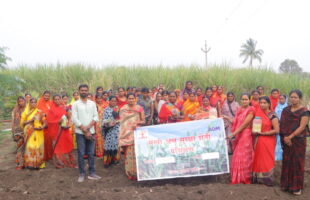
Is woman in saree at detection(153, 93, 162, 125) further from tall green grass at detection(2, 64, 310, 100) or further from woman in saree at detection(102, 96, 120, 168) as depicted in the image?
tall green grass at detection(2, 64, 310, 100)

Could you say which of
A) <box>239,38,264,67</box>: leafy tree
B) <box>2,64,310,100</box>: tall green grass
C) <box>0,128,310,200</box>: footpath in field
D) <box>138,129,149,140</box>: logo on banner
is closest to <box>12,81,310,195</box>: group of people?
<box>138,129,149,140</box>: logo on banner

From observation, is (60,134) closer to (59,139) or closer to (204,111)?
(59,139)

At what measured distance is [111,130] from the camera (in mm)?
5434

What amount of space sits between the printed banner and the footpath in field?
248 mm

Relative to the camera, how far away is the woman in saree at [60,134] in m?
5.58

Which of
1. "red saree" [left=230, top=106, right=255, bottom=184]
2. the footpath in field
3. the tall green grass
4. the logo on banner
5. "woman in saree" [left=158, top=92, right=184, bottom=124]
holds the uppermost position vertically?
the tall green grass

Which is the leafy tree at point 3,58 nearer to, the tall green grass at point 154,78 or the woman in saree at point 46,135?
the woman in saree at point 46,135

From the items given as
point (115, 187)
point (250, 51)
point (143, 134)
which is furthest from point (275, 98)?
point (250, 51)

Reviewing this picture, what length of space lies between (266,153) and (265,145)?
13 cm

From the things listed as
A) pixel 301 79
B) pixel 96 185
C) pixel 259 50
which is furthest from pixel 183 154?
pixel 259 50

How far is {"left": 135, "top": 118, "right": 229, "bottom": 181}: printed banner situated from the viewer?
435 centimetres

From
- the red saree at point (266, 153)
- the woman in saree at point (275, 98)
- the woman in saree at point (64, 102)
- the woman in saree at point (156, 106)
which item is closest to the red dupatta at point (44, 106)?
the woman in saree at point (64, 102)

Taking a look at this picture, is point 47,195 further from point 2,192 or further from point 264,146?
point 264,146

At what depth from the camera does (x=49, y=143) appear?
602cm
